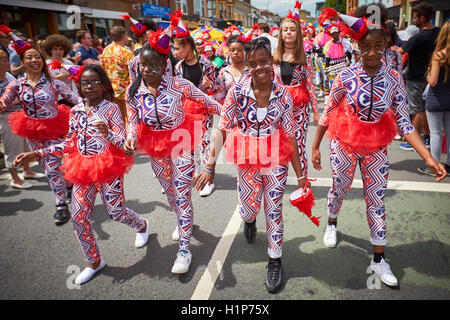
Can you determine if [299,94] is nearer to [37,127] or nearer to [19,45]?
[37,127]

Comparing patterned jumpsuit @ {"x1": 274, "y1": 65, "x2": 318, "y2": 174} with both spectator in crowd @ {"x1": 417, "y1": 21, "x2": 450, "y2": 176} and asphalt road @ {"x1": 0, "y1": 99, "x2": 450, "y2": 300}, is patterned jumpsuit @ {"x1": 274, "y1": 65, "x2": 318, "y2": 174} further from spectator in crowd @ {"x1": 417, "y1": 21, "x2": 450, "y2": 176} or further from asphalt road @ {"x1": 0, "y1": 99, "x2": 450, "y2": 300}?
spectator in crowd @ {"x1": 417, "y1": 21, "x2": 450, "y2": 176}

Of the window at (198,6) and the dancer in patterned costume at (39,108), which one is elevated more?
the window at (198,6)

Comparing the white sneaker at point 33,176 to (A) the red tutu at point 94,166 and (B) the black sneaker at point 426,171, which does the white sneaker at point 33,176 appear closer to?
(A) the red tutu at point 94,166

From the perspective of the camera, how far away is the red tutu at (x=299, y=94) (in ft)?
12.4

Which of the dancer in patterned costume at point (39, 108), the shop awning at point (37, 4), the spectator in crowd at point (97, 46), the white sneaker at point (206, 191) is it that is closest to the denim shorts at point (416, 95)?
the white sneaker at point (206, 191)

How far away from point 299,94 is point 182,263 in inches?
102

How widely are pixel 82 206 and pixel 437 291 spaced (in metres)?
3.33

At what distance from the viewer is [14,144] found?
16.5ft

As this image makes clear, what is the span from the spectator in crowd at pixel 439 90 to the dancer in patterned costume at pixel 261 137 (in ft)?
9.28

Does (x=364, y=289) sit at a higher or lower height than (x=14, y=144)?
lower

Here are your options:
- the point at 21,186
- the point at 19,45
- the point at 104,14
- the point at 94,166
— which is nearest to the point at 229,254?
the point at 94,166

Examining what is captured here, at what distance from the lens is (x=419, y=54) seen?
5215 mm
